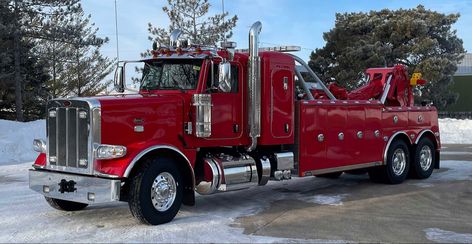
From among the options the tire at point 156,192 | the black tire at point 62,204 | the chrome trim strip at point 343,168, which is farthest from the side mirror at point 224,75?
the black tire at point 62,204

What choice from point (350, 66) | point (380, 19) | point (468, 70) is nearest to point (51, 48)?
point (350, 66)

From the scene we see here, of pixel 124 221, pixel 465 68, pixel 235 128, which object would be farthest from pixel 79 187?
pixel 465 68

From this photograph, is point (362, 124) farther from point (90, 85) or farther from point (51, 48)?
point (90, 85)

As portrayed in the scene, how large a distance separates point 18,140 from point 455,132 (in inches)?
777

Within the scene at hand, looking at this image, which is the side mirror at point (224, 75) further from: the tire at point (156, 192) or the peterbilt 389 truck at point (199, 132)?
the tire at point (156, 192)

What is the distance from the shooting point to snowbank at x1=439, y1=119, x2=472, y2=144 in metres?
24.7

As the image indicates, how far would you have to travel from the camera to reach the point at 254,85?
8.66m

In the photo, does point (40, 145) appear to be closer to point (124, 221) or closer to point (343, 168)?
point (124, 221)

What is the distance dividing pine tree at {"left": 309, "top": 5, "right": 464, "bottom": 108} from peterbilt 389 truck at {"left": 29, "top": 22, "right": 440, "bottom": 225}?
20973 millimetres

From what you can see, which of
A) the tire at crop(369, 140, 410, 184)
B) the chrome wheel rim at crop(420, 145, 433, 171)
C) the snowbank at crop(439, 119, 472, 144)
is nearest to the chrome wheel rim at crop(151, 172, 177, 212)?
the tire at crop(369, 140, 410, 184)

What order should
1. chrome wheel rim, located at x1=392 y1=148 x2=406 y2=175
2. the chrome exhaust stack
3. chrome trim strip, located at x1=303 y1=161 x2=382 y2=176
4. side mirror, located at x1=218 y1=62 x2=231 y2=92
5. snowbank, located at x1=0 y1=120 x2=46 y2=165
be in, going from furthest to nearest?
snowbank, located at x1=0 y1=120 x2=46 y2=165 < chrome wheel rim, located at x1=392 y1=148 x2=406 y2=175 < chrome trim strip, located at x1=303 y1=161 x2=382 y2=176 < the chrome exhaust stack < side mirror, located at x1=218 y1=62 x2=231 y2=92

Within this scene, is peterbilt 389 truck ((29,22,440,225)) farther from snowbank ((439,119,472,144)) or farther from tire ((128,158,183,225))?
snowbank ((439,119,472,144))

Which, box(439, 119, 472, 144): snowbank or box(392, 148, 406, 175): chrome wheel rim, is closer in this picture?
box(392, 148, 406, 175): chrome wheel rim

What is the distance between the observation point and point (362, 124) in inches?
424
